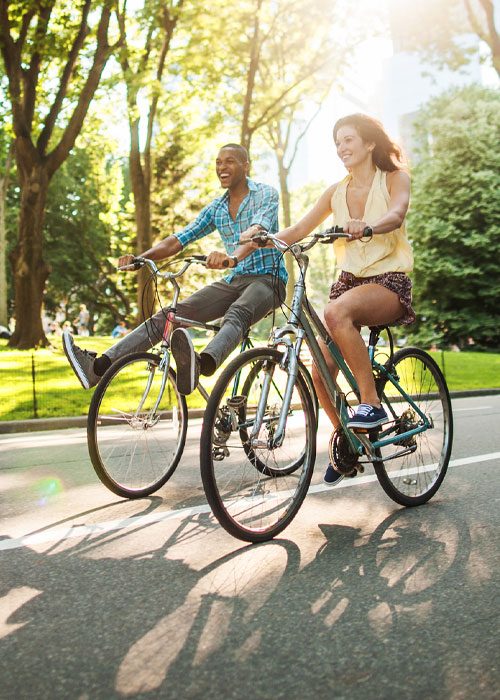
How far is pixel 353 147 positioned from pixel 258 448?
1.67 metres

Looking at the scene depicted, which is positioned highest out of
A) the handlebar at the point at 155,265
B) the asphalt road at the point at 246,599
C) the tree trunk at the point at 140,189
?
the tree trunk at the point at 140,189

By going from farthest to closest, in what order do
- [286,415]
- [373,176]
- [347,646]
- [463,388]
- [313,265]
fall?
1. [313,265]
2. [463,388]
3. [373,176]
4. [286,415]
5. [347,646]

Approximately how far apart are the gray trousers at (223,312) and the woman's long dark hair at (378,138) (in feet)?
2.76

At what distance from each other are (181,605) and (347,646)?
639mm

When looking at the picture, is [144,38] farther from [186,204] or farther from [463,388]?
[186,204]

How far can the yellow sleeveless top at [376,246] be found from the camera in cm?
438

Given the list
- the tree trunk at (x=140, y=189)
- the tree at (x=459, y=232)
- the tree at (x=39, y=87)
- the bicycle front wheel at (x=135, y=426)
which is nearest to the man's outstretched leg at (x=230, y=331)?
the bicycle front wheel at (x=135, y=426)

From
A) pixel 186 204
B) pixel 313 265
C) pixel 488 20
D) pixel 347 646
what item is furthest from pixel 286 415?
pixel 313 265

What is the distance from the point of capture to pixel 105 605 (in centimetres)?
298

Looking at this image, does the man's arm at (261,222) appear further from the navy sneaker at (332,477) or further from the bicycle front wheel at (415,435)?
the navy sneaker at (332,477)

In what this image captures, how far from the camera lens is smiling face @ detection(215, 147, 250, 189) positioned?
5.33 m

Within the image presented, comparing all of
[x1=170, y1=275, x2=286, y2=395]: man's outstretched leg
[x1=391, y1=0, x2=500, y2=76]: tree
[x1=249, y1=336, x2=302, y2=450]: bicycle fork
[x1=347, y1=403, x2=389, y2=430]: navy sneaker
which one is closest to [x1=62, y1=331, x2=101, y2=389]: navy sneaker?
[x1=170, y1=275, x2=286, y2=395]: man's outstretched leg

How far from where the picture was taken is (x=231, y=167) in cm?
535

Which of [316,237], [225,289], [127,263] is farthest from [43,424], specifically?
[316,237]
